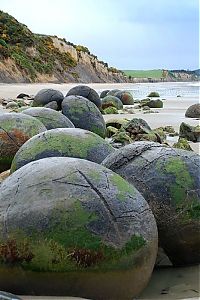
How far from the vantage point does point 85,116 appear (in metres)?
8.79

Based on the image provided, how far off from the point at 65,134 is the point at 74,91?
9.08m

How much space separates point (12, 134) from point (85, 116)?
2934 mm

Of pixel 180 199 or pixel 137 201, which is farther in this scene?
pixel 180 199

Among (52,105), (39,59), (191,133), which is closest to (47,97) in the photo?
(52,105)

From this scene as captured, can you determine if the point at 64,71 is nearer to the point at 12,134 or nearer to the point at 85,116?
the point at 85,116

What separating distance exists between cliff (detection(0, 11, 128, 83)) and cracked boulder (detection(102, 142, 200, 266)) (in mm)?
41534

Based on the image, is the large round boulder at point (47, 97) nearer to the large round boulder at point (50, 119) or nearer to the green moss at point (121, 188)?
the large round boulder at point (50, 119)

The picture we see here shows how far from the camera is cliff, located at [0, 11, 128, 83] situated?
45.8 metres

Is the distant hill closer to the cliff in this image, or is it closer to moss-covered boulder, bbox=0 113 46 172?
the cliff

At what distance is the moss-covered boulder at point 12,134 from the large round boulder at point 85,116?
2.57 meters

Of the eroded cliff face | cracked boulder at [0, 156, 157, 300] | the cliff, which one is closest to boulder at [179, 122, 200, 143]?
cracked boulder at [0, 156, 157, 300]

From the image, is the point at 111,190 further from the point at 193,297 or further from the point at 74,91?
the point at 74,91

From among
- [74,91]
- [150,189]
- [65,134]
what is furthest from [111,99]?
[150,189]

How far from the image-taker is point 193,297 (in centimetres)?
271
